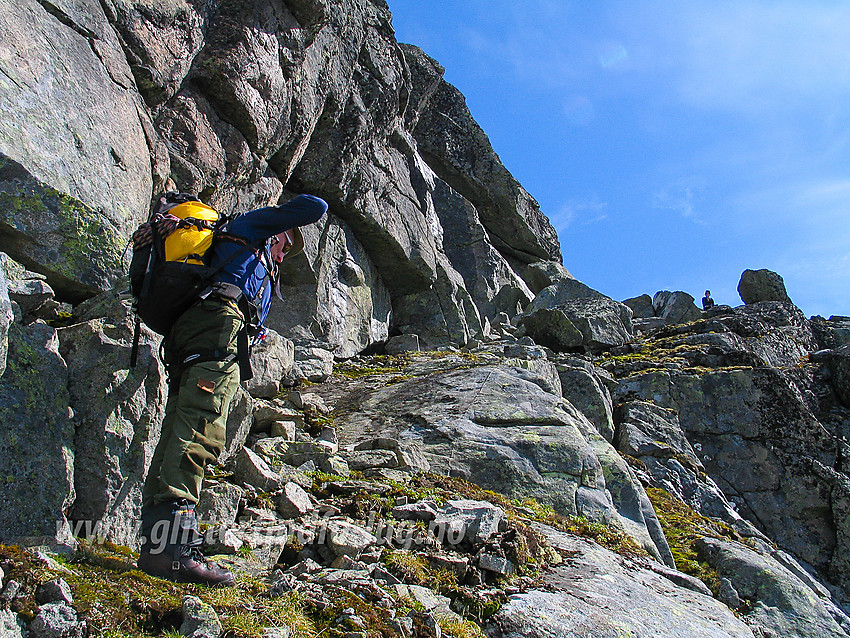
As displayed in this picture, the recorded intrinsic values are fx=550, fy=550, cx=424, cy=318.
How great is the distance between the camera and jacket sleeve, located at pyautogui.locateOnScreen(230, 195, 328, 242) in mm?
7082

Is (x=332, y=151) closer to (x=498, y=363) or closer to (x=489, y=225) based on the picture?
(x=498, y=363)

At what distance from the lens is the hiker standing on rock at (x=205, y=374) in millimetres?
5324

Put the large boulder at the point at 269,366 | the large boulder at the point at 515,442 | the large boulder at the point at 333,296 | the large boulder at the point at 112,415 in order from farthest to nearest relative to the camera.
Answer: the large boulder at the point at 333,296 < the large boulder at the point at 269,366 < the large boulder at the point at 515,442 < the large boulder at the point at 112,415

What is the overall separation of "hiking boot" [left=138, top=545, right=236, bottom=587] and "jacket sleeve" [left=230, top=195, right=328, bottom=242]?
3.74 m

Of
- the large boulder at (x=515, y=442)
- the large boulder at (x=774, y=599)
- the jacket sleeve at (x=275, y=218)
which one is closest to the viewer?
the jacket sleeve at (x=275, y=218)

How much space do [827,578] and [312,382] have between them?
1959 cm

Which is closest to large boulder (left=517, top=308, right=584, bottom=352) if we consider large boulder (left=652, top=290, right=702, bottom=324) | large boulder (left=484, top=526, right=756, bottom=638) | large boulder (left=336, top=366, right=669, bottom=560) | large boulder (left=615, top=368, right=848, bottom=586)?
large boulder (left=615, top=368, right=848, bottom=586)

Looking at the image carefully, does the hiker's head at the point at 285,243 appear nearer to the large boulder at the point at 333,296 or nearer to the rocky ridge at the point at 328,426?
the rocky ridge at the point at 328,426

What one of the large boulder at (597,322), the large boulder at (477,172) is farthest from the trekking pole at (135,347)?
the large boulder at (477,172)

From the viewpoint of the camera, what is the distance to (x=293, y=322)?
23.1m

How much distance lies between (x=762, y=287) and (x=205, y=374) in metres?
72.3

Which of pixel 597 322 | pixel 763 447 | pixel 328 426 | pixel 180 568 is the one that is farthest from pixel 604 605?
pixel 597 322

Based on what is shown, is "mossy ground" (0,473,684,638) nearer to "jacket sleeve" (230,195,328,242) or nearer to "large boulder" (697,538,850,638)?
"jacket sleeve" (230,195,328,242)

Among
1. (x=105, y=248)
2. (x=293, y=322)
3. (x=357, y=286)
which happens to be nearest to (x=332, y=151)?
(x=357, y=286)
